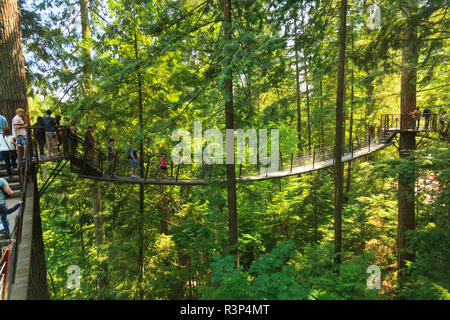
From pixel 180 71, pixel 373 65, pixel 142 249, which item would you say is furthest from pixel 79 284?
pixel 373 65

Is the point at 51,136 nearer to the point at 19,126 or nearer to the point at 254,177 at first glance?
the point at 19,126

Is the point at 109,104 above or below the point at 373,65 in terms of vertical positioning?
below

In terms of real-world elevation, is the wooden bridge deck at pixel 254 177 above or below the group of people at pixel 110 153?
below

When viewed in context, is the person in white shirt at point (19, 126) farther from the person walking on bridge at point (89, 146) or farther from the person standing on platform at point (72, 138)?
the person walking on bridge at point (89, 146)

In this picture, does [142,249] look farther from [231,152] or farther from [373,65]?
[373,65]

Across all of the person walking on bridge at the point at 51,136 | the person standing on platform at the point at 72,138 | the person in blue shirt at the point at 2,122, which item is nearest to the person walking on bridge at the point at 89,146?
the person standing on platform at the point at 72,138

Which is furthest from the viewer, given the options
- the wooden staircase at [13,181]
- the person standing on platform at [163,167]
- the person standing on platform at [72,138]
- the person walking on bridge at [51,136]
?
the person standing on platform at [163,167]

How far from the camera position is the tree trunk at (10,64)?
471 centimetres

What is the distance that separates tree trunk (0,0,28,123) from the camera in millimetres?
4707

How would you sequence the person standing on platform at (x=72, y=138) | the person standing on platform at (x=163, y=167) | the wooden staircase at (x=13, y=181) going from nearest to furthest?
the wooden staircase at (x=13, y=181) → the person standing on platform at (x=72, y=138) → the person standing on platform at (x=163, y=167)

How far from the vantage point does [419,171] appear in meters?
5.49

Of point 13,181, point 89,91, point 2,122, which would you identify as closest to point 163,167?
point 89,91

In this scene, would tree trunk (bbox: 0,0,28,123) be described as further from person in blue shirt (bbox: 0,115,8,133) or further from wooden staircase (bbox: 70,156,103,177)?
wooden staircase (bbox: 70,156,103,177)

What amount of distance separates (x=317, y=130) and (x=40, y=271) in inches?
622
